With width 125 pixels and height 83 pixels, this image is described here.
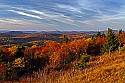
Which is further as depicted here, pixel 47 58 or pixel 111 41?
pixel 47 58

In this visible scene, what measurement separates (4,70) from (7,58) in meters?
22.1

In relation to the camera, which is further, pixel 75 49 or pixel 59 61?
pixel 75 49

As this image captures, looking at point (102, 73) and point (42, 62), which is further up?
point (102, 73)

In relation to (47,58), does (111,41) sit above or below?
above

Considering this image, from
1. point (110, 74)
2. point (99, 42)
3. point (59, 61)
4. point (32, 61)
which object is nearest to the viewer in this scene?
point (110, 74)

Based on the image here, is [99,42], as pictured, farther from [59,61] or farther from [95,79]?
[95,79]

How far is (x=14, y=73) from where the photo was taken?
216 feet

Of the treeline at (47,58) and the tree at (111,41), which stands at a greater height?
the tree at (111,41)

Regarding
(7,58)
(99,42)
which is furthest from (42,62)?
(99,42)

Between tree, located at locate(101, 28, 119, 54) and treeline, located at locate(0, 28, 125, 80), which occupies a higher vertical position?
tree, located at locate(101, 28, 119, 54)

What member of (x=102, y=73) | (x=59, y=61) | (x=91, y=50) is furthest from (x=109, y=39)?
(x=102, y=73)

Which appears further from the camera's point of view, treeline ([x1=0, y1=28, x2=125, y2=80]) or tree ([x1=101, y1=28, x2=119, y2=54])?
tree ([x1=101, y1=28, x2=119, y2=54])

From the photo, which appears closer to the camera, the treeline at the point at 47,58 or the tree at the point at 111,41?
the treeline at the point at 47,58

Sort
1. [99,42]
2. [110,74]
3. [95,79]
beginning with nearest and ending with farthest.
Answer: [95,79] → [110,74] → [99,42]
